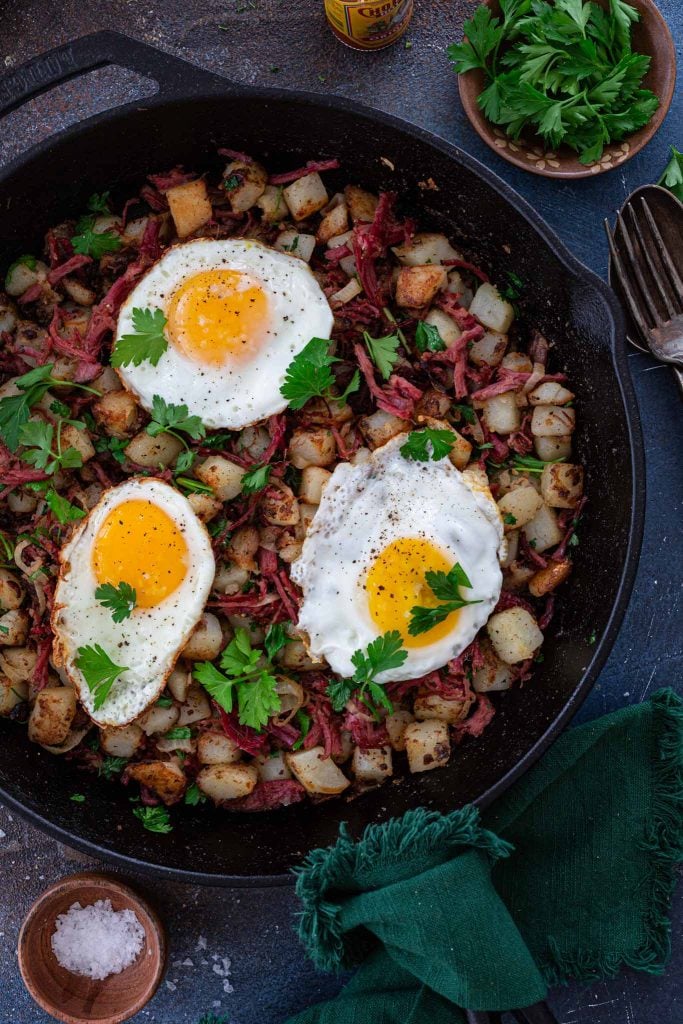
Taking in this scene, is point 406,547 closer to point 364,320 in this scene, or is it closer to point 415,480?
point 415,480

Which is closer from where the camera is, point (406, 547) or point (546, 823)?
point (406, 547)

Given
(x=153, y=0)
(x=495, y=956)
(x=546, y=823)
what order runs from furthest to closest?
(x=153, y=0) < (x=546, y=823) < (x=495, y=956)

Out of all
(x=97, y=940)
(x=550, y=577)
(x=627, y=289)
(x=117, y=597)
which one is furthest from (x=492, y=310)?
(x=97, y=940)

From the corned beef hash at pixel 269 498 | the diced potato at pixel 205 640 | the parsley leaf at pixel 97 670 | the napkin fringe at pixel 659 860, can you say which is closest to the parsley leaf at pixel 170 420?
the corned beef hash at pixel 269 498

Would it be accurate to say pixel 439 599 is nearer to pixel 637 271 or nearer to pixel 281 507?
pixel 281 507

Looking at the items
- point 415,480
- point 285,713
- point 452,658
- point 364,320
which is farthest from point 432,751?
point 364,320

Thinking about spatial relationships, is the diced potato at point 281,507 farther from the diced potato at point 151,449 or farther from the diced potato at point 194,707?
the diced potato at point 194,707

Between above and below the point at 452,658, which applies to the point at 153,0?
above

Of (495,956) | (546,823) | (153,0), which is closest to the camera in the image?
(495,956)
